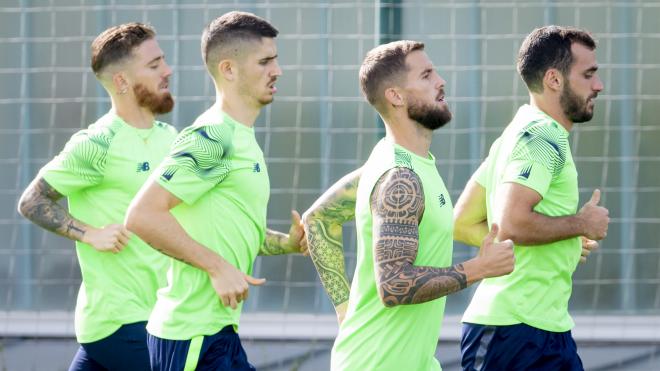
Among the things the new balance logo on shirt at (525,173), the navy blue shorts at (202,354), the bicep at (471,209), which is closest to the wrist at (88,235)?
the navy blue shorts at (202,354)

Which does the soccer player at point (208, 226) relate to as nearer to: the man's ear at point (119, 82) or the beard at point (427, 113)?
the beard at point (427, 113)

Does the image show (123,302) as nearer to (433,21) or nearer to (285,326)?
(285,326)

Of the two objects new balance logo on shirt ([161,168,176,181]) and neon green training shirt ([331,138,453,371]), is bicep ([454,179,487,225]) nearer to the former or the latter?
neon green training shirt ([331,138,453,371])

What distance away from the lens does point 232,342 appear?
4969mm

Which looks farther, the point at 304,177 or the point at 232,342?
the point at 304,177

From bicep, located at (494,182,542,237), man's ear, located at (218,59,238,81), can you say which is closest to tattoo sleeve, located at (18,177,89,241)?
man's ear, located at (218,59,238,81)

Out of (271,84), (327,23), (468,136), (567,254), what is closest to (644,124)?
(468,136)

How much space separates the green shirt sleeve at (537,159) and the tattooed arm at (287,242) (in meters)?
0.77

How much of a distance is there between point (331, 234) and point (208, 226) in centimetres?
49

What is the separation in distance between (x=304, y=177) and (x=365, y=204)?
11.7ft

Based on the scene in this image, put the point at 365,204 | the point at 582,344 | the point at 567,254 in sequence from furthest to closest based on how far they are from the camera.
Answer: the point at 582,344 → the point at 567,254 → the point at 365,204

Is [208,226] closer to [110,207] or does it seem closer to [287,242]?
→ [287,242]

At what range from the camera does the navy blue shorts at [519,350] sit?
17.4ft

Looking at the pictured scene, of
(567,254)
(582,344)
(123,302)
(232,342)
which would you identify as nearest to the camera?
(232,342)
